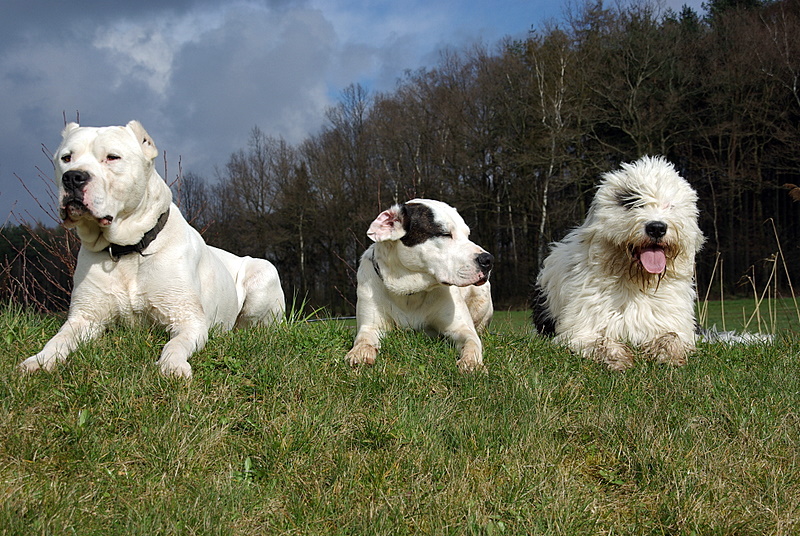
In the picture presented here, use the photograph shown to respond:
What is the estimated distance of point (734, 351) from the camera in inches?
221

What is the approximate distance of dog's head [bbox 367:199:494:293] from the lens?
4.74m

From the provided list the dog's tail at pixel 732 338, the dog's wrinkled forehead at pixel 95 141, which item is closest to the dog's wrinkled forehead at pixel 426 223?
the dog's wrinkled forehead at pixel 95 141

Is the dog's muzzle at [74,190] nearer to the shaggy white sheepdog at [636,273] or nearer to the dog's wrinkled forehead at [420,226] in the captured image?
the dog's wrinkled forehead at [420,226]

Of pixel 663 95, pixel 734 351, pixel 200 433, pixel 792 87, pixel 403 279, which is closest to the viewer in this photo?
pixel 200 433

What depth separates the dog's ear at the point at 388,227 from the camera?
4.88 m

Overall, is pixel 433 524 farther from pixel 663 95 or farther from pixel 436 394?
pixel 663 95

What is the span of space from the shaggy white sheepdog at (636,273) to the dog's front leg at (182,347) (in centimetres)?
304

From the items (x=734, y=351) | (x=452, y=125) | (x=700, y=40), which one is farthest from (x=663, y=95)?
(x=734, y=351)

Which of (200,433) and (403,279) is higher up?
(403,279)

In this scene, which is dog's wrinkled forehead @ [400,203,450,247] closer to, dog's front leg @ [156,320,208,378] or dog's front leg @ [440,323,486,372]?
dog's front leg @ [440,323,486,372]

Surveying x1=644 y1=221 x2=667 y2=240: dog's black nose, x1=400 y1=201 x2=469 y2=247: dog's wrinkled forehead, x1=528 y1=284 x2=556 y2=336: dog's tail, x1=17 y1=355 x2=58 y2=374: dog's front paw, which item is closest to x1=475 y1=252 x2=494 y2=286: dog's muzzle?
x1=400 y1=201 x2=469 y2=247: dog's wrinkled forehead

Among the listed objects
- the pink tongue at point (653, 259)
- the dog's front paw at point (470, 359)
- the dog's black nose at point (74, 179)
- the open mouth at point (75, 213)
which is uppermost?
the dog's black nose at point (74, 179)

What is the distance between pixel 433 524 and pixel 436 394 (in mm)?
1458

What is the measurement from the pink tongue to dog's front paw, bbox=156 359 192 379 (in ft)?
11.9
